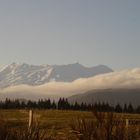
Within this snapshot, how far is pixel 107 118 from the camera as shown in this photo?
10.4 meters

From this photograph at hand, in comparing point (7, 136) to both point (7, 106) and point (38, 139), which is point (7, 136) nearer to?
point (38, 139)

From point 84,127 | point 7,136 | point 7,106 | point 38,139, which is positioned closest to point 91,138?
point 84,127

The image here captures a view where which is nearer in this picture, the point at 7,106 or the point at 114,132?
the point at 114,132

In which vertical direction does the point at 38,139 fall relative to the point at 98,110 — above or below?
below

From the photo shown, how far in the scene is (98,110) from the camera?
10.5 metres

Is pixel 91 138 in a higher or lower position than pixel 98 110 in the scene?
lower

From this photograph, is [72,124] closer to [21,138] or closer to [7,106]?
[21,138]

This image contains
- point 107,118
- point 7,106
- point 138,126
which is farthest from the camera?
point 7,106

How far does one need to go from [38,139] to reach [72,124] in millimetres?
891

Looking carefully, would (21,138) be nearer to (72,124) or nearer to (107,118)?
(72,124)

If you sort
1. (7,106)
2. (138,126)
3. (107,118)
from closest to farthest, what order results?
1. (107,118)
2. (138,126)
3. (7,106)

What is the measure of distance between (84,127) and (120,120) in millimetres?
868

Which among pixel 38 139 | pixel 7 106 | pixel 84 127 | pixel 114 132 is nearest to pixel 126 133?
pixel 114 132

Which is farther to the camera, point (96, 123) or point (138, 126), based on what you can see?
point (138, 126)
